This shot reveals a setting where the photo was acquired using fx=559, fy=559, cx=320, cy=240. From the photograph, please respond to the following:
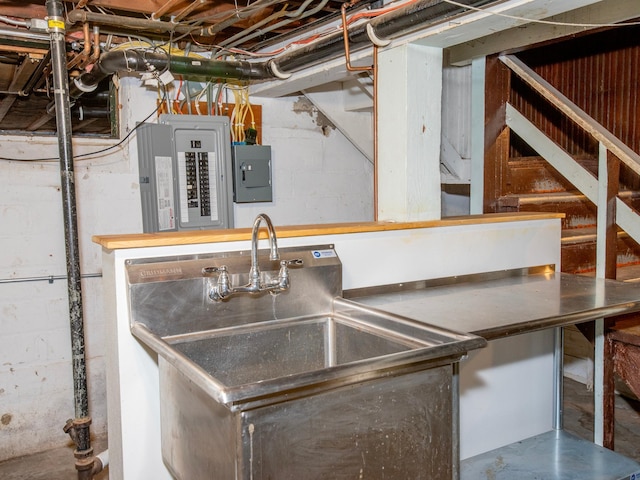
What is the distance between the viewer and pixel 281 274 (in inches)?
71.0

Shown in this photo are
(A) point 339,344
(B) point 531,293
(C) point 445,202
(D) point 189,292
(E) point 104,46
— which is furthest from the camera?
(C) point 445,202

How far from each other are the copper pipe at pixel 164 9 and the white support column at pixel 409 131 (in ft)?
2.97

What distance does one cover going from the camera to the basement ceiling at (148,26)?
2.51 meters

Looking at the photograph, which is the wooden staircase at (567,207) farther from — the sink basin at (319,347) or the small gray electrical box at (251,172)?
the sink basin at (319,347)

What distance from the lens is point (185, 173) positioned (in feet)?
10.1

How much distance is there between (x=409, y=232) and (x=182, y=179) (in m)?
1.44

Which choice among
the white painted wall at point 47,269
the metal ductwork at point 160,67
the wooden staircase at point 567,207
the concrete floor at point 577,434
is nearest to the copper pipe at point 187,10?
the metal ductwork at point 160,67

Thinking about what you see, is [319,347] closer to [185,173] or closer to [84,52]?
[185,173]

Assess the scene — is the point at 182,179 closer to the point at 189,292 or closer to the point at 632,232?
the point at 189,292

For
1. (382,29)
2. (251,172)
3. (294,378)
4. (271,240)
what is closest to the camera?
(294,378)

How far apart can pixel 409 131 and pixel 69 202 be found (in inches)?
55.2

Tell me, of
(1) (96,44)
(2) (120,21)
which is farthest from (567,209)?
(1) (96,44)

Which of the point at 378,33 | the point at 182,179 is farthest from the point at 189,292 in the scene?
the point at 182,179

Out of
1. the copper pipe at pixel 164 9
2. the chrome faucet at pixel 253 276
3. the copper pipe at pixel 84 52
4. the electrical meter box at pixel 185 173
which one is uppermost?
the copper pipe at pixel 164 9
